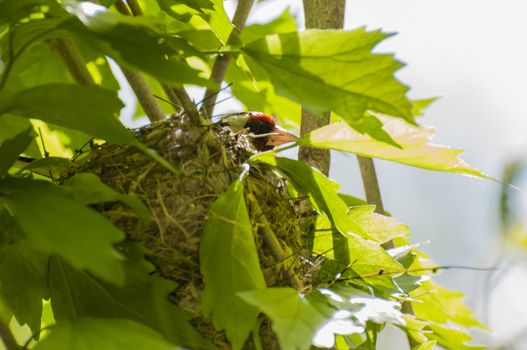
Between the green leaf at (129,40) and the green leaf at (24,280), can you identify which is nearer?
the green leaf at (129,40)

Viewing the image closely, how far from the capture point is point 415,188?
6.04m

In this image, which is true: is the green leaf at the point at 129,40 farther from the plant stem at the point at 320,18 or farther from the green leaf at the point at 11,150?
the plant stem at the point at 320,18

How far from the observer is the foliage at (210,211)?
0.98 metres

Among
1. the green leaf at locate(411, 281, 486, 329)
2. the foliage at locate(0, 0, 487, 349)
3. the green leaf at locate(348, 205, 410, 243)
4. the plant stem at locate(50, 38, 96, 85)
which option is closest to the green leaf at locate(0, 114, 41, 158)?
the foliage at locate(0, 0, 487, 349)

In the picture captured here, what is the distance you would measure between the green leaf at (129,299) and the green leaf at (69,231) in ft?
0.88

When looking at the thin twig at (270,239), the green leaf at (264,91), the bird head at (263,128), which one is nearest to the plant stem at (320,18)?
the green leaf at (264,91)

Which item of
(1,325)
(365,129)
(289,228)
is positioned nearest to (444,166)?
(365,129)

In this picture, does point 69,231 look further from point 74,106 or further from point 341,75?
point 341,75

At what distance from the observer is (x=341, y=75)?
113 cm

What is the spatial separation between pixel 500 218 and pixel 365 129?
227 millimetres

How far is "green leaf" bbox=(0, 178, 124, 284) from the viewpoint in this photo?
88cm

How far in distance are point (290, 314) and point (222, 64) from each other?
509 mm

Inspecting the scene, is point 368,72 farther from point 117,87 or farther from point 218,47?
point 117,87

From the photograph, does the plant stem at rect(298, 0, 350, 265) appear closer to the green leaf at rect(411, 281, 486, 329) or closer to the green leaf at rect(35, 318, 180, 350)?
the green leaf at rect(411, 281, 486, 329)
